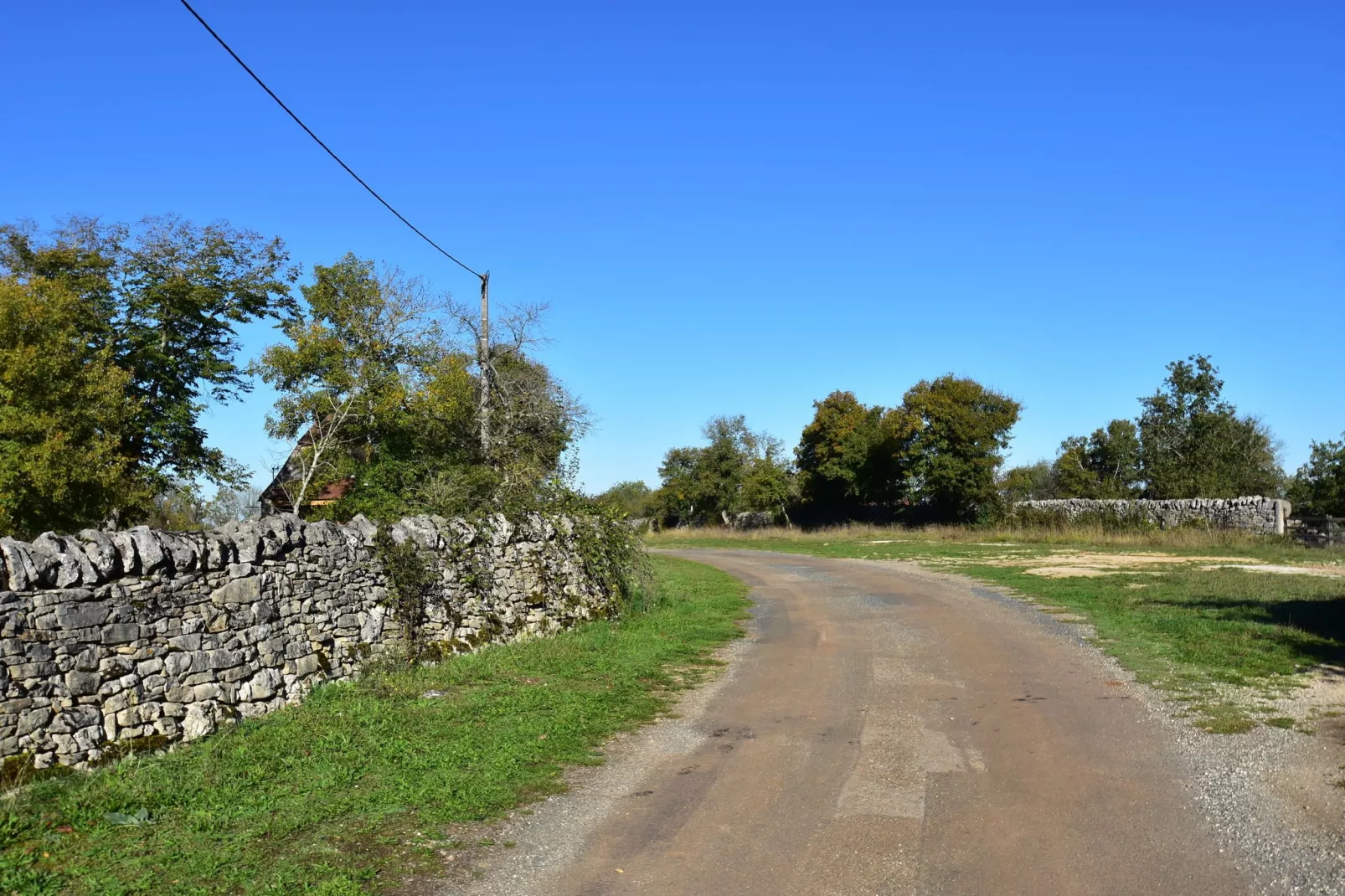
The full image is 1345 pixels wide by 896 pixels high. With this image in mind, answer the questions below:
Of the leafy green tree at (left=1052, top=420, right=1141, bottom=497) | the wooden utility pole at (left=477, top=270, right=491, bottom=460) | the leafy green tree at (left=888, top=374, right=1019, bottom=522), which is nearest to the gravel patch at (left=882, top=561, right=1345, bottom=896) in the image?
the wooden utility pole at (left=477, top=270, right=491, bottom=460)

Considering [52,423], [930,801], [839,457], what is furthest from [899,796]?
[839,457]

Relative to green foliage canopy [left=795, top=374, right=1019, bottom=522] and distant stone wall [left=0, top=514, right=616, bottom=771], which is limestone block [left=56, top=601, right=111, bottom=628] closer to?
distant stone wall [left=0, top=514, right=616, bottom=771]

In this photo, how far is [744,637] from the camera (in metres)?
14.7

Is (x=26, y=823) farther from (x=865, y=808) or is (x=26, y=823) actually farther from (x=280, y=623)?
(x=865, y=808)

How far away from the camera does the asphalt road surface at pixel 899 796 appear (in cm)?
535

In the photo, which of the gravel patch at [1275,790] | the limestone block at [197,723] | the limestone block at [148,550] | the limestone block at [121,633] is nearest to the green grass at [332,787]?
the limestone block at [197,723]

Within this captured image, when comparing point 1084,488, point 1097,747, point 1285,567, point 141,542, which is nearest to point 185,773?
point 141,542

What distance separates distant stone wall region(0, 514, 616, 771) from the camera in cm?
714

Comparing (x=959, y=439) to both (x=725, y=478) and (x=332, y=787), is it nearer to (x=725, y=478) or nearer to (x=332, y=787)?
(x=725, y=478)

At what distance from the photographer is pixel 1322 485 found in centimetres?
3712

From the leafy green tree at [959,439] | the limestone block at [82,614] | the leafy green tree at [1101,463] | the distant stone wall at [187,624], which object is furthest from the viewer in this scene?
the leafy green tree at [1101,463]

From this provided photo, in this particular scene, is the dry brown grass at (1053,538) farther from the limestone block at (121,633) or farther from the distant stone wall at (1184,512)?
the limestone block at (121,633)

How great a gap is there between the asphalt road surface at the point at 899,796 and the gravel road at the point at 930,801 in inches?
0.8

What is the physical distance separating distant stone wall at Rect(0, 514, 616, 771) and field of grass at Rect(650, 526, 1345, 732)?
868 centimetres
